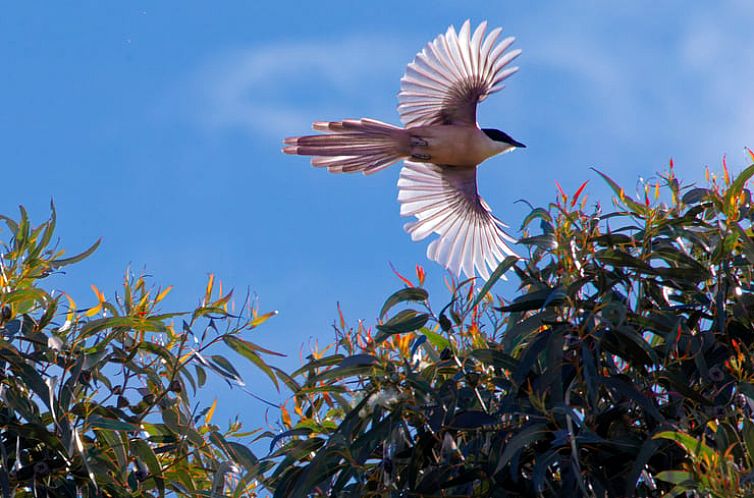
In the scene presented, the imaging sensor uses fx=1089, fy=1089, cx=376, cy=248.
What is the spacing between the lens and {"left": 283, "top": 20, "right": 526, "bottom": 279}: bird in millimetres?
4504

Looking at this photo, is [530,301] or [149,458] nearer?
[530,301]

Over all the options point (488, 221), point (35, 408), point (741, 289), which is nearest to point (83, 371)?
point (35, 408)

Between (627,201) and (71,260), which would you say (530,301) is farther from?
(71,260)

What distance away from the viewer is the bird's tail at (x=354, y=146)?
4406mm

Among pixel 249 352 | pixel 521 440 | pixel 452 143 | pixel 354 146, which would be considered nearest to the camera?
pixel 521 440

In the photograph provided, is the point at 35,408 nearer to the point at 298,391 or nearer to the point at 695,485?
the point at 298,391

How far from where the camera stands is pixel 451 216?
16.3 feet

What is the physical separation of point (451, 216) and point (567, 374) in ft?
9.42

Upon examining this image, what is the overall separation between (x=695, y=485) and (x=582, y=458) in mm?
325

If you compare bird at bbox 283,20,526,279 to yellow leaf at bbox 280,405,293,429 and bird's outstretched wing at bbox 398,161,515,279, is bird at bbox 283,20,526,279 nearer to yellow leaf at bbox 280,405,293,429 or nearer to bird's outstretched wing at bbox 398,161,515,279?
bird's outstretched wing at bbox 398,161,515,279

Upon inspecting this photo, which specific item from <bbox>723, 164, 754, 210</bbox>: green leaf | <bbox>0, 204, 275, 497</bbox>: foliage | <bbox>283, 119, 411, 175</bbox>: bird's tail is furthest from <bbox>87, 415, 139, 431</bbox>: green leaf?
<bbox>283, 119, 411, 175</bbox>: bird's tail

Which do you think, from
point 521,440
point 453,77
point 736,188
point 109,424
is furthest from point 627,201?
point 453,77

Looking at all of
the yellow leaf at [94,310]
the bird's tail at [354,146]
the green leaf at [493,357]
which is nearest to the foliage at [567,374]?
the green leaf at [493,357]

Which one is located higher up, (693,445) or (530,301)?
(530,301)
